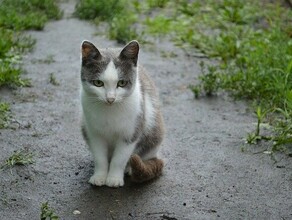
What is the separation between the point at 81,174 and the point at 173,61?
138 inches

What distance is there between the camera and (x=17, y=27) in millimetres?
7832

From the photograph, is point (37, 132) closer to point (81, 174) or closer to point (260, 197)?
point (81, 174)

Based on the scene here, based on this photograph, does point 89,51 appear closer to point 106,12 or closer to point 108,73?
point 108,73

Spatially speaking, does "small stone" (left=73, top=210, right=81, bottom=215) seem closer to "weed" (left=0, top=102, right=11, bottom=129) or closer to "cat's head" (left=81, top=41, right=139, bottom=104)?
"cat's head" (left=81, top=41, right=139, bottom=104)

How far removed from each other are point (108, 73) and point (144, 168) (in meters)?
0.74

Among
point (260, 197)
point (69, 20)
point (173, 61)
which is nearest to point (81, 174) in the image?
point (260, 197)

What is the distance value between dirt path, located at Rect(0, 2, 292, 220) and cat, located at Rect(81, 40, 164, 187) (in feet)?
0.48

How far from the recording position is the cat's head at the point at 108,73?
3.88 meters

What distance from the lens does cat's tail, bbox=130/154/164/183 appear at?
400 cm

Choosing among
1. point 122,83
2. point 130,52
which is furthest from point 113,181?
point 130,52

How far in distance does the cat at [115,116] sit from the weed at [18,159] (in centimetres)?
51

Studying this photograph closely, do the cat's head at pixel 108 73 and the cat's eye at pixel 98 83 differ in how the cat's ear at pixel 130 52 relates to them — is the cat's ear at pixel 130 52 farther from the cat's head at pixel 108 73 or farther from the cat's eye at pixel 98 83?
the cat's eye at pixel 98 83

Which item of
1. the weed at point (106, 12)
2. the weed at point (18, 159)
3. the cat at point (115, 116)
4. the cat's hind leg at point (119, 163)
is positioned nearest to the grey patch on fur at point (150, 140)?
the cat at point (115, 116)

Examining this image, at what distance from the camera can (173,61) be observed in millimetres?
7570
